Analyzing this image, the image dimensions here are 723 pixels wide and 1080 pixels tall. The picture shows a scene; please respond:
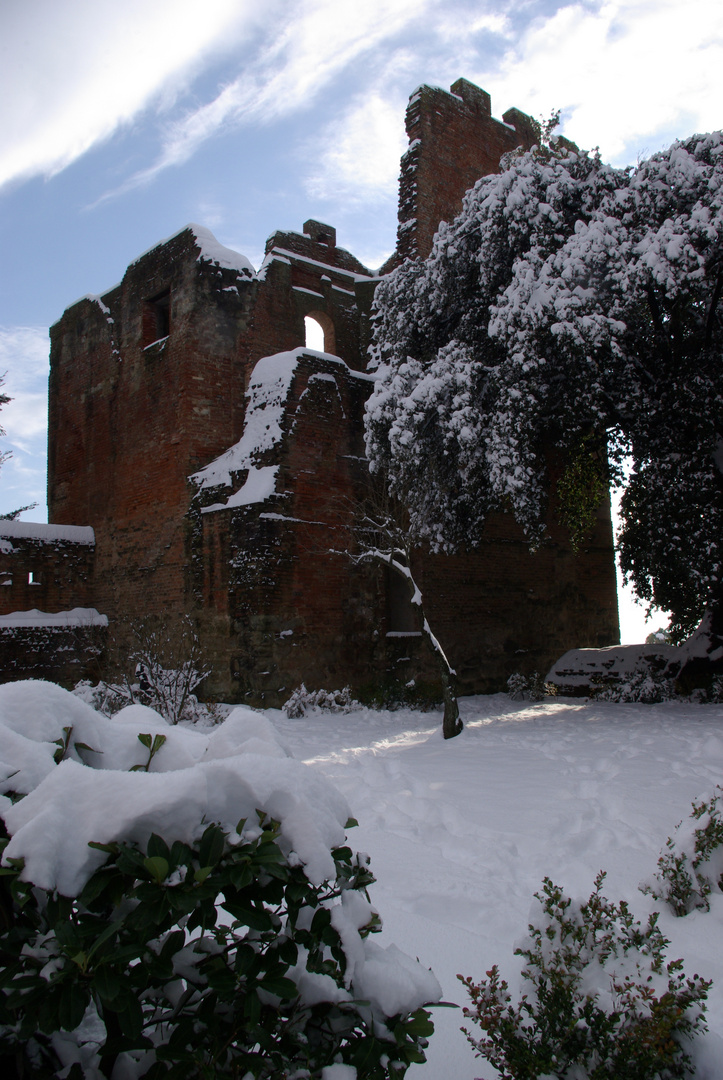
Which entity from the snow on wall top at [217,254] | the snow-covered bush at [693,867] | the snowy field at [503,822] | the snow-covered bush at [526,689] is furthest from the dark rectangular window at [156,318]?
the snow-covered bush at [693,867]

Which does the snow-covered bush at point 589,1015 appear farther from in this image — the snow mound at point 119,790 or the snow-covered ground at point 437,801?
the snow mound at point 119,790

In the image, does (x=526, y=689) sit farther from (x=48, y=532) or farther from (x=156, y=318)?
(x=156, y=318)

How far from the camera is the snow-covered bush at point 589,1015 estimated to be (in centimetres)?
181

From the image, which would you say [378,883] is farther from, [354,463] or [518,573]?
[518,573]

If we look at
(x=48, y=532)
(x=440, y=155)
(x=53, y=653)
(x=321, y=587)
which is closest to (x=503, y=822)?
(x=321, y=587)

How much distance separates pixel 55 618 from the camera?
12.6m

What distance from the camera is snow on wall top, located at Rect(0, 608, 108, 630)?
11922mm

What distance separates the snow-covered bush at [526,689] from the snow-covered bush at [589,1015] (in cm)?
1046

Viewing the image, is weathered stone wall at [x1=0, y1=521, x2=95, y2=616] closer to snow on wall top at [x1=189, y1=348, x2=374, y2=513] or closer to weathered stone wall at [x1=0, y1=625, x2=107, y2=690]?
weathered stone wall at [x1=0, y1=625, x2=107, y2=690]

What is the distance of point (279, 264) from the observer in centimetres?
1368

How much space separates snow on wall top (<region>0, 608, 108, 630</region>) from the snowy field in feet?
18.5

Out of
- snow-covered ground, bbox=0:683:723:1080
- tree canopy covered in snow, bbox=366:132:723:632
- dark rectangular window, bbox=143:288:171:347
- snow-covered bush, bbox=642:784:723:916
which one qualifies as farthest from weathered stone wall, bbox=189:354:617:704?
snow-covered bush, bbox=642:784:723:916

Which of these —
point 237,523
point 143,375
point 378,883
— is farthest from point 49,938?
point 143,375

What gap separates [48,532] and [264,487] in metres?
5.44
